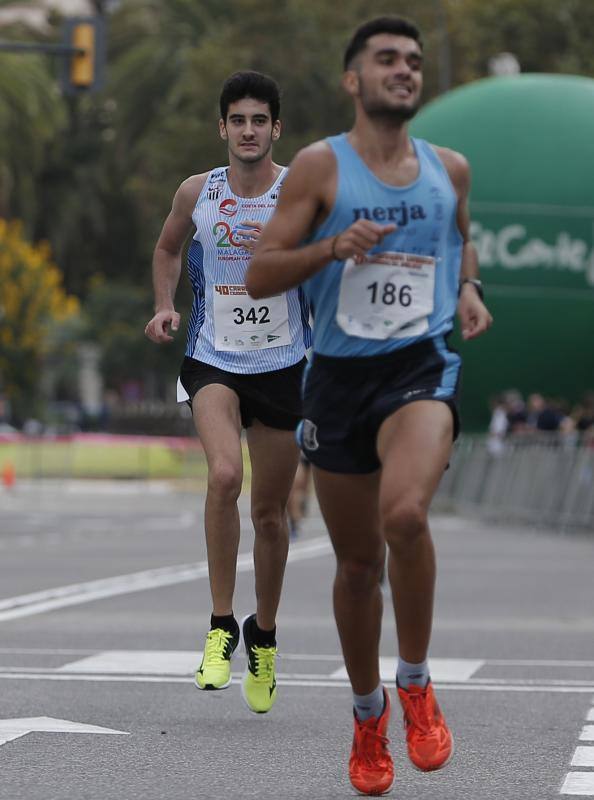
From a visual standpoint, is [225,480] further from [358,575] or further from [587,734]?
[358,575]

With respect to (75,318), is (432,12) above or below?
above

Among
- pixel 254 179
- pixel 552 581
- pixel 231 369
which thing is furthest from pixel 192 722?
pixel 552 581

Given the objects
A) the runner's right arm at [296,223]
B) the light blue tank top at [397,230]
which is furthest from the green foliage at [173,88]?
the runner's right arm at [296,223]

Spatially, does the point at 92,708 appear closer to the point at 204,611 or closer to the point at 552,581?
the point at 204,611

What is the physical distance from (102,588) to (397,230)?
32.3 ft

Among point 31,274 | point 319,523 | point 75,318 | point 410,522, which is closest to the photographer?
point 410,522

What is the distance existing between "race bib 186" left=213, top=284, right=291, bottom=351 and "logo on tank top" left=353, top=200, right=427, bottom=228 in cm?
200

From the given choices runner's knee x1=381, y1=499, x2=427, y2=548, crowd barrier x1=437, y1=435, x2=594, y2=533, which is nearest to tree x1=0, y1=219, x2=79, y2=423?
crowd barrier x1=437, y1=435, x2=594, y2=533

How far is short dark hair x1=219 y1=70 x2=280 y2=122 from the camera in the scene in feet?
27.0

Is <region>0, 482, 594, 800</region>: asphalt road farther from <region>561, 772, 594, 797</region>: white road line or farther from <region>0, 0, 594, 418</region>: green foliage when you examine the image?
<region>0, 0, 594, 418</region>: green foliage

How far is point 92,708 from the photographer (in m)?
8.66

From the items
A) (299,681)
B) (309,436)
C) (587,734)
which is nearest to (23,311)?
(299,681)

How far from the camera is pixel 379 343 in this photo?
632 centimetres

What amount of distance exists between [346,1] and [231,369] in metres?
54.1
